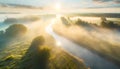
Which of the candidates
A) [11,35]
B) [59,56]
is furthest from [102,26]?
[59,56]

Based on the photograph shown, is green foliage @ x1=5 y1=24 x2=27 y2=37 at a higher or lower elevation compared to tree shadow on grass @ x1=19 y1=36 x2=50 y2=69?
lower

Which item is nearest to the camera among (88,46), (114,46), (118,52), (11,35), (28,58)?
(28,58)

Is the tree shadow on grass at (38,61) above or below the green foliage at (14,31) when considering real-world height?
above

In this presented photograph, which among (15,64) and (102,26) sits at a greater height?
(15,64)

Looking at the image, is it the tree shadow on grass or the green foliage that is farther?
the green foliage

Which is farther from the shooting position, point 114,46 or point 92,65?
point 114,46

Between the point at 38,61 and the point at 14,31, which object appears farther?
the point at 14,31

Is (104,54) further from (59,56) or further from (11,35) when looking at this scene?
(11,35)

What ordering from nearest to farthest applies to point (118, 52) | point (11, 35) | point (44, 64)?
point (44, 64) < point (118, 52) < point (11, 35)

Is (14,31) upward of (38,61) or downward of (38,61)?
downward

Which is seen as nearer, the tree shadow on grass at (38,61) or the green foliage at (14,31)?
the tree shadow on grass at (38,61)

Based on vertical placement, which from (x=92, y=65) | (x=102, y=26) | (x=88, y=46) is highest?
(x=92, y=65)
